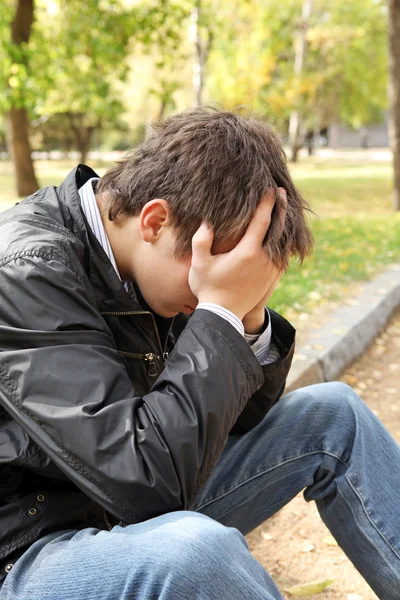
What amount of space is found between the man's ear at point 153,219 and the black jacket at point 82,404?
16cm

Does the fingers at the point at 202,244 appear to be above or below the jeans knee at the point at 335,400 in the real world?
above

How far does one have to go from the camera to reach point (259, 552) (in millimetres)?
2520

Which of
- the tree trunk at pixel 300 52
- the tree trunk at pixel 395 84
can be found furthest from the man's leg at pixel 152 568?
the tree trunk at pixel 300 52

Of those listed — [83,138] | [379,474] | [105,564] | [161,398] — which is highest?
[161,398]

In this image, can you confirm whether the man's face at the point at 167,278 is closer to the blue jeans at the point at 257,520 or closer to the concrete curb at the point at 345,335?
the blue jeans at the point at 257,520

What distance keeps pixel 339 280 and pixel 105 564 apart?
4843 mm

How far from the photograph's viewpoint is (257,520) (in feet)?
6.35

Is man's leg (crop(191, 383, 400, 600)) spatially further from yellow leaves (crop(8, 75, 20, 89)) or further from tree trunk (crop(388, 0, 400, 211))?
tree trunk (crop(388, 0, 400, 211))

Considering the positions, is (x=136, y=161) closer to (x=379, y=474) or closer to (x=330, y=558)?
(x=379, y=474)

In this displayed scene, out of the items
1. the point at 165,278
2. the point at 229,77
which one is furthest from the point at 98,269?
the point at 229,77

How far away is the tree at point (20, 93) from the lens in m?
9.43

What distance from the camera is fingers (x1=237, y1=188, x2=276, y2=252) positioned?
1.60 metres

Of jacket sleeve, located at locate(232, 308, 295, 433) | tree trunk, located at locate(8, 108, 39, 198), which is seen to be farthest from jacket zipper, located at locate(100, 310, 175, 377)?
tree trunk, located at locate(8, 108, 39, 198)

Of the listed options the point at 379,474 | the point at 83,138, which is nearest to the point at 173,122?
the point at 379,474
